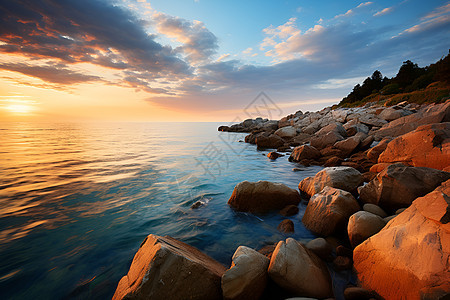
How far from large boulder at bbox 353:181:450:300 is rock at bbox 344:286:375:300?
0.12 metres

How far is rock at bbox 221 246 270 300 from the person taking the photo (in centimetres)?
271

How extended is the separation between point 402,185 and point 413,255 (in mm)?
2875

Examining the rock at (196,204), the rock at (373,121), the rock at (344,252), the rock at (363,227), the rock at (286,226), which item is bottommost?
the rock at (286,226)

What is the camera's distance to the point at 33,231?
542cm

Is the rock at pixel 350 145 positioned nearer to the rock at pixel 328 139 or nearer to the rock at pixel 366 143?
the rock at pixel 366 143

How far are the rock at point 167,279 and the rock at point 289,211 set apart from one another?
11.8ft

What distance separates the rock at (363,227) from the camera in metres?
3.71

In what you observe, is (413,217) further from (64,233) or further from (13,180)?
(13,180)

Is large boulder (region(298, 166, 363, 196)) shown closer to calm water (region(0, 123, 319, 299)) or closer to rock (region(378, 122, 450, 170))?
calm water (region(0, 123, 319, 299))

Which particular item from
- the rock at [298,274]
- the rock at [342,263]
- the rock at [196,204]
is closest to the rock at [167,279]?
the rock at [298,274]

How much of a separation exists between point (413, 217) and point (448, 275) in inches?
38.3

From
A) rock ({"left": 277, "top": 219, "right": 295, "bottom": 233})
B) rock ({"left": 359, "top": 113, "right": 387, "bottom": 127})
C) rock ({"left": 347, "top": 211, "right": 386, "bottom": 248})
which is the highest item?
rock ({"left": 359, "top": 113, "right": 387, "bottom": 127})

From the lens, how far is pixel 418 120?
436 inches

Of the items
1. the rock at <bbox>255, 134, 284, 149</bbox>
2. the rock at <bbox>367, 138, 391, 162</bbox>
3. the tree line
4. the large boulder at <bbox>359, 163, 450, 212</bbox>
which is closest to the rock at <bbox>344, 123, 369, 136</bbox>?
the rock at <bbox>255, 134, 284, 149</bbox>
